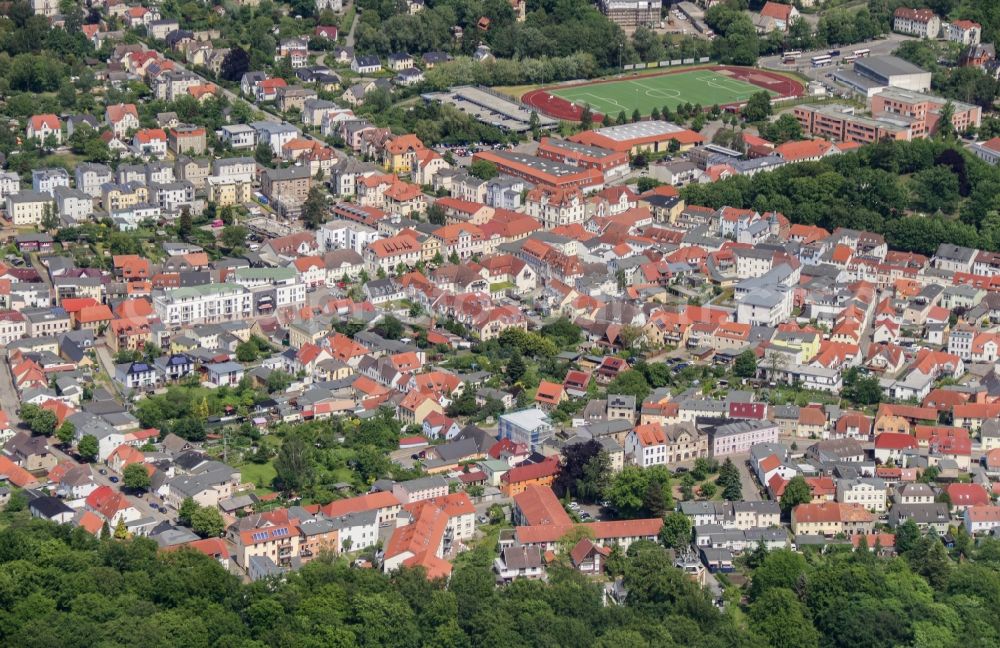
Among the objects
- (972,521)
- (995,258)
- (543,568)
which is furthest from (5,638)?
(995,258)

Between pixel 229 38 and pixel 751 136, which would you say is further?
pixel 229 38

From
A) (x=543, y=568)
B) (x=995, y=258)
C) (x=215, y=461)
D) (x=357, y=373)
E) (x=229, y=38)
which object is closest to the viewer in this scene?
(x=543, y=568)

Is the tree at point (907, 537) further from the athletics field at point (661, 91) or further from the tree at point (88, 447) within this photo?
the athletics field at point (661, 91)

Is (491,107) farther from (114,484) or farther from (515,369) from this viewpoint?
(114,484)

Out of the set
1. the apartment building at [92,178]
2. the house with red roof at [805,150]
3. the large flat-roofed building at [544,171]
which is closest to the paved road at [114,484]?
the apartment building at [92,178]

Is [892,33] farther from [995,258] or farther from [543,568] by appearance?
[543,568]

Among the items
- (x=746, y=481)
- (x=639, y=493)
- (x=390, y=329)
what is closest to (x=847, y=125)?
Result: (x=390, y=329)

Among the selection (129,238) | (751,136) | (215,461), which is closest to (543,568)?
(215,461)

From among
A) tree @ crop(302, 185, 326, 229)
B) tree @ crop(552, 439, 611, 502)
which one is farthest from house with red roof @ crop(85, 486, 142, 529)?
tree @ crop(302, 185, 326, 229)

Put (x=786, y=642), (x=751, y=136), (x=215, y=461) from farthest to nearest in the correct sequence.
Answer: (x=751, y=136) → (x=215, y=461) → (x=786, y=642)
